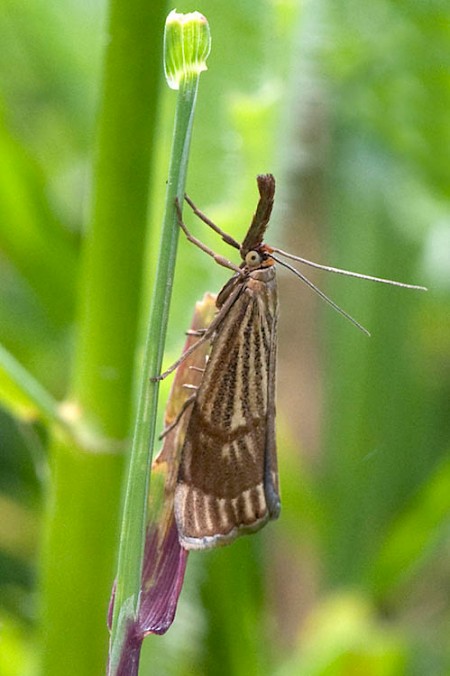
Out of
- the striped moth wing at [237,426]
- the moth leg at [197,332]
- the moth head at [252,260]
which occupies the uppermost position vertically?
the moth head at [252,260]

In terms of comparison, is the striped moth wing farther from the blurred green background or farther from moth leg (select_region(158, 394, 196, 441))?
the blurred green background

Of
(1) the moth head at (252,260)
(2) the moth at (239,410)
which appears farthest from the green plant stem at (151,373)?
(1) the moth head at (252,260)

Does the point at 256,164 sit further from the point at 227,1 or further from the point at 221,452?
the point at 221,452

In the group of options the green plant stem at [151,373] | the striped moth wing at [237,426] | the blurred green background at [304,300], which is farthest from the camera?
the blurred green background at [304,300]

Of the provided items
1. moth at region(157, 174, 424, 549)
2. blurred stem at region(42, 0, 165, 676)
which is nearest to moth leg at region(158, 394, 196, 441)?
moth at region(157, 174, 424, 549)

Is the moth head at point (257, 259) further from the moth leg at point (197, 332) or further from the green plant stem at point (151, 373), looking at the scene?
the green plant stem at point (151, 373)

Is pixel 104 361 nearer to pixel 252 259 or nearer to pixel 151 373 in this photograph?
pixel 252 259
